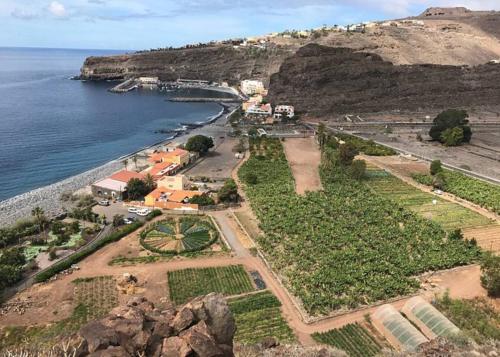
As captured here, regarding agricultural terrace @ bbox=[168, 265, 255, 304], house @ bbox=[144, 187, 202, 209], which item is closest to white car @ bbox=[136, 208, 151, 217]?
house @ bbox=[144, 187, 202, 209]

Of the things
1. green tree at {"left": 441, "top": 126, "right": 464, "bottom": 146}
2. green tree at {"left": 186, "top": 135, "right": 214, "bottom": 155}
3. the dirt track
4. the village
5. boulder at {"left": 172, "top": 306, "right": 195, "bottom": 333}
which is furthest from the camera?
green tree at {"left": 441, "top": 126, "right": 464, "bottom": 146}

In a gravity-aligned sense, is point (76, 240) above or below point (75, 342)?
below

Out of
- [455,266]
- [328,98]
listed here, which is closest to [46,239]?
[455,266]

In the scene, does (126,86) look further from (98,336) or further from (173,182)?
(98,336)

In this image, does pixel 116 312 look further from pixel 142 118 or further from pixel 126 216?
pixel 142 118

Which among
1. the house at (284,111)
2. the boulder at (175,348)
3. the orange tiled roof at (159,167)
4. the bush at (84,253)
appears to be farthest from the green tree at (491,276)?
the house at (284,111)

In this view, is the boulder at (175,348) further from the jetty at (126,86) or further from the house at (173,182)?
the jetty at (126,86)

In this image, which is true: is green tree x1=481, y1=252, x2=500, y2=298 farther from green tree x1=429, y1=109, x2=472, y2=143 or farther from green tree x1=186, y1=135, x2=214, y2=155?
green tree x1=429, y1=109, x2=472, y2=143

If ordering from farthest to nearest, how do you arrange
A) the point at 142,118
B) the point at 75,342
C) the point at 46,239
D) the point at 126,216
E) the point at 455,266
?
1. the point at 142,118
2. the point at 126,216
3. the point at 46,239
4. the point at 455,266
5. the point at 75,342
